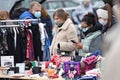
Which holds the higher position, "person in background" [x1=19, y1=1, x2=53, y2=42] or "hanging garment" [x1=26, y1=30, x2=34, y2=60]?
"person in background" [x1=19, y1=1, x2=53, y2=42]

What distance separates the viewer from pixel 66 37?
7.03m

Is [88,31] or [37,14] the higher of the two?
[37,14]

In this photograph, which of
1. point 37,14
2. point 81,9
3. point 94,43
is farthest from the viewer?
point 81,9

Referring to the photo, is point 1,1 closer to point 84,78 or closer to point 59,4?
point 59,4

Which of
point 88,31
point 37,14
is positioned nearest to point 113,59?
point 88,31

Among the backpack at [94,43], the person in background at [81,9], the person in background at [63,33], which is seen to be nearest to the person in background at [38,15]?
the person in background at [63,33]

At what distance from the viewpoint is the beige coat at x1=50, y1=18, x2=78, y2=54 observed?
22.6 ft

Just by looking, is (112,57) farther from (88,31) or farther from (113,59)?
(88,31)

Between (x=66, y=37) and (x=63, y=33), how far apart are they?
90 millimetres

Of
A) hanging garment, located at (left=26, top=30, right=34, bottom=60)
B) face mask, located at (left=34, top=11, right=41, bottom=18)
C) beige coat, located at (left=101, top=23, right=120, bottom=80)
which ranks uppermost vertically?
face mask, located at (left=34, top=11, right=41, bottom=18)

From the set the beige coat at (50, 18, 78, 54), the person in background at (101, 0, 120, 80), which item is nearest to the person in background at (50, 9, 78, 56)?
the beige coat at (50, 18, 78, 54)

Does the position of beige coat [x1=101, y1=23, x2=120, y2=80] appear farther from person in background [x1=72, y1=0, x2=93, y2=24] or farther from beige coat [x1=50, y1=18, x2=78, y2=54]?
person in background [x1=72, y1=0, x2=93, y2=24]

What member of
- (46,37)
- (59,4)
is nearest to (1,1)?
(59,4)

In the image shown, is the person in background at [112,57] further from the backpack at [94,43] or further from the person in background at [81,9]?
the person in background at [81,9]
